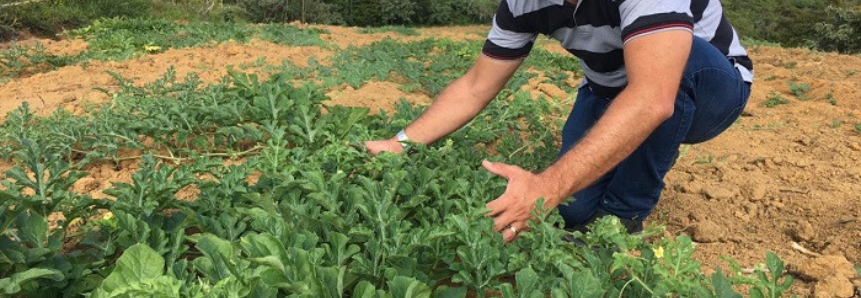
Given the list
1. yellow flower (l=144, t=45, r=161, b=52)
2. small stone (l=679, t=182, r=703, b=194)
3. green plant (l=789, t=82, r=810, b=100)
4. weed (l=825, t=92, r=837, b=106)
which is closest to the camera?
small stone (l=679, t=182, r=703, b=194)

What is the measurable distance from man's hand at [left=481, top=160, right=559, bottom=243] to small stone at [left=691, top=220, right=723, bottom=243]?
108cm

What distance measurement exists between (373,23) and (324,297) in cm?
2535

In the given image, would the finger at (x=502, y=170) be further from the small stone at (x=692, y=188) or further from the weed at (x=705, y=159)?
the weed at (x=705, y=159)

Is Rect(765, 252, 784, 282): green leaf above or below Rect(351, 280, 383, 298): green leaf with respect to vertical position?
above

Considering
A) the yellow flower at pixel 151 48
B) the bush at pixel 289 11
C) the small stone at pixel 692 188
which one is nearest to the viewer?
the small stone at pixel 692 188

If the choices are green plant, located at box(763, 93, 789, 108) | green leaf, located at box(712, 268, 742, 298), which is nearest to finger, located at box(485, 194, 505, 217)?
green leaf, located at box(712, 268, 742, 298)

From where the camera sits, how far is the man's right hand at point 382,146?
2.73 metres

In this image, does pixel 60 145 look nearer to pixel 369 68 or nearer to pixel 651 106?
pixel 651 106

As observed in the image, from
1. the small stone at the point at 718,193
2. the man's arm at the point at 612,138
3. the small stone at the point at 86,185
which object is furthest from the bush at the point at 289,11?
the man's arm at the point at 612,138

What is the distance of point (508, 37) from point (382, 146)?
2.43ft

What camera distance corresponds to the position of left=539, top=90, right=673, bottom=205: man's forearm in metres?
2.08

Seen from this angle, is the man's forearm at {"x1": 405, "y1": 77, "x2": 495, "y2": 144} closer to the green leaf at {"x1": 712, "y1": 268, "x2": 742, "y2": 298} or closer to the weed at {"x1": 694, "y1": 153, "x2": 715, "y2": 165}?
the green leaf at {"x1": 712, "y1": 268, "x2": 742, "y2": 298}

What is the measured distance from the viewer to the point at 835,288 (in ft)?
7.25

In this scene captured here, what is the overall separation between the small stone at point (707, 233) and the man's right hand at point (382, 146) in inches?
51.8
